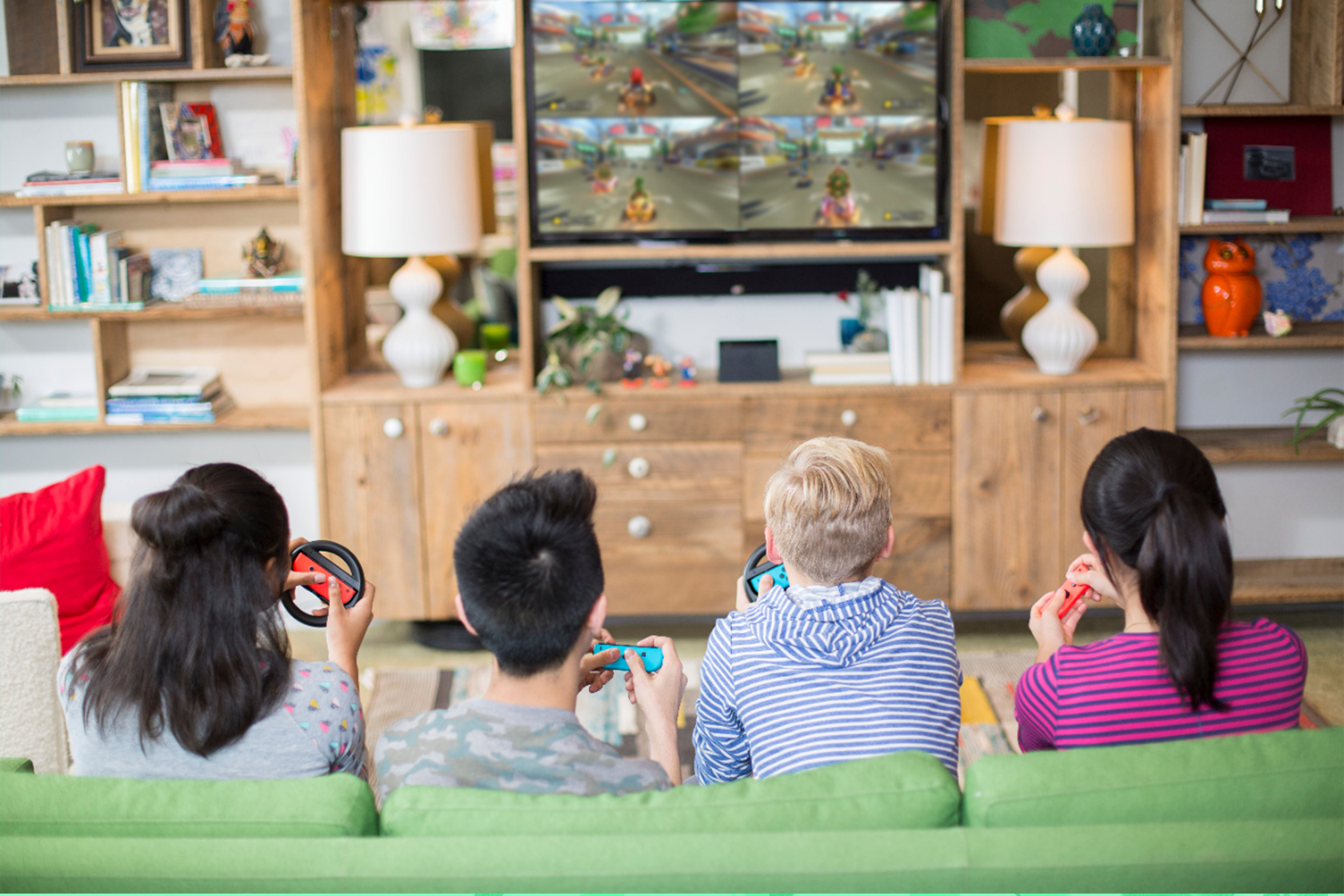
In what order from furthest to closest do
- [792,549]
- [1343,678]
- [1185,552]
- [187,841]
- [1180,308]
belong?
1. [1180,308]
2. [1343,678]
3. [792,549]
4. [1185,552]
5. [187,841]

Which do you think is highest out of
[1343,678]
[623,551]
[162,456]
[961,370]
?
[961,370]

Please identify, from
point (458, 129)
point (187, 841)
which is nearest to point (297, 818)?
point (187, 841)

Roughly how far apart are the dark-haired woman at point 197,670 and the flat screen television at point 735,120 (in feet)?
7.28

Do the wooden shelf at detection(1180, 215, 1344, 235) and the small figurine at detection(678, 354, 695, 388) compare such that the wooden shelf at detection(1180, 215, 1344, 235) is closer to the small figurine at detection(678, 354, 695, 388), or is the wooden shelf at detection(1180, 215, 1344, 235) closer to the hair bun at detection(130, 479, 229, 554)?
the small figurine at detection(678, 354, 695, 388)

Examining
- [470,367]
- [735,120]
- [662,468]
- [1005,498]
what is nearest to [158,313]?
[470,367]

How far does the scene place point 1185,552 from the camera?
1.66 meters

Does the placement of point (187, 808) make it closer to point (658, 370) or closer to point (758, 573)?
point (758, 573)

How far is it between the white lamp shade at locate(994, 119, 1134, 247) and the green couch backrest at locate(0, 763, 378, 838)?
278 cm

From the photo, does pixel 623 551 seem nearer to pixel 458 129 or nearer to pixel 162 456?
pixel 458 129

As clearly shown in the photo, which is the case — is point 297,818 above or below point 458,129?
below

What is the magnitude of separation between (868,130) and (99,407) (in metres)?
2.41

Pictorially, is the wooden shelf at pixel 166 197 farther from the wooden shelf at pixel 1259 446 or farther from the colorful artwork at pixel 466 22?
the wooden shelf at pixel 1259 446

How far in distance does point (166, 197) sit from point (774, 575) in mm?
2454

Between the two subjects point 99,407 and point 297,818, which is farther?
point 99,407
